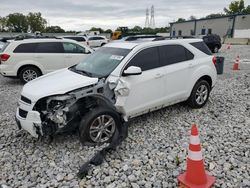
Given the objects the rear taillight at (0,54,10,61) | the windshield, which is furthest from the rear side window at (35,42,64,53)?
the windshield

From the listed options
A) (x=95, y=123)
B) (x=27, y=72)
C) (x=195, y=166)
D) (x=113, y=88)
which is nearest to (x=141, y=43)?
(x=113, y=88)

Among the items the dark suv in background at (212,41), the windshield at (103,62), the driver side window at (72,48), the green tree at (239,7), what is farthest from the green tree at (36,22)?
the windshield at (103,62)

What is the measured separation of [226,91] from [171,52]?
3124 millimetres

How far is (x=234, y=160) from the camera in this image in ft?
11.5

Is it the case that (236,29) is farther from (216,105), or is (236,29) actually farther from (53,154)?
(53,154)

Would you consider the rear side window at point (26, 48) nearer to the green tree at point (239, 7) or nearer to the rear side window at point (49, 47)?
the rear side window at point (49, 47)

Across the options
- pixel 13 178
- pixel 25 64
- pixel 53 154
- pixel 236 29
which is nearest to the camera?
pixel 13 178

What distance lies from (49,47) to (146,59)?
5621 mm

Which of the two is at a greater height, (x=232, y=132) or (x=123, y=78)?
(x=123, y=78)

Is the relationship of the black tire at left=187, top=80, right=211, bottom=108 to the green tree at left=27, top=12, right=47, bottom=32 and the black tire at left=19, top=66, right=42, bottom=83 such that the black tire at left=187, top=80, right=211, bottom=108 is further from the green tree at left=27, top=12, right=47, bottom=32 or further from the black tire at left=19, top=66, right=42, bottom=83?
the green tree at left=27, top=12, right=47, bottom=32

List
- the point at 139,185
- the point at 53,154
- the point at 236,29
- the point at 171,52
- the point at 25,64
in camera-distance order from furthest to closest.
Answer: the point at 236,29, the point at 25,64, the point at 171,52, the point at 53,154, the point at 139,185

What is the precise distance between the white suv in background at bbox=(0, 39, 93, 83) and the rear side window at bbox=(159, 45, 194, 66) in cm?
526

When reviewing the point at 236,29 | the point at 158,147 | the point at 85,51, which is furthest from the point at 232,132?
the point at 236,29

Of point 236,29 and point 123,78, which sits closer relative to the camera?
point 123,78
